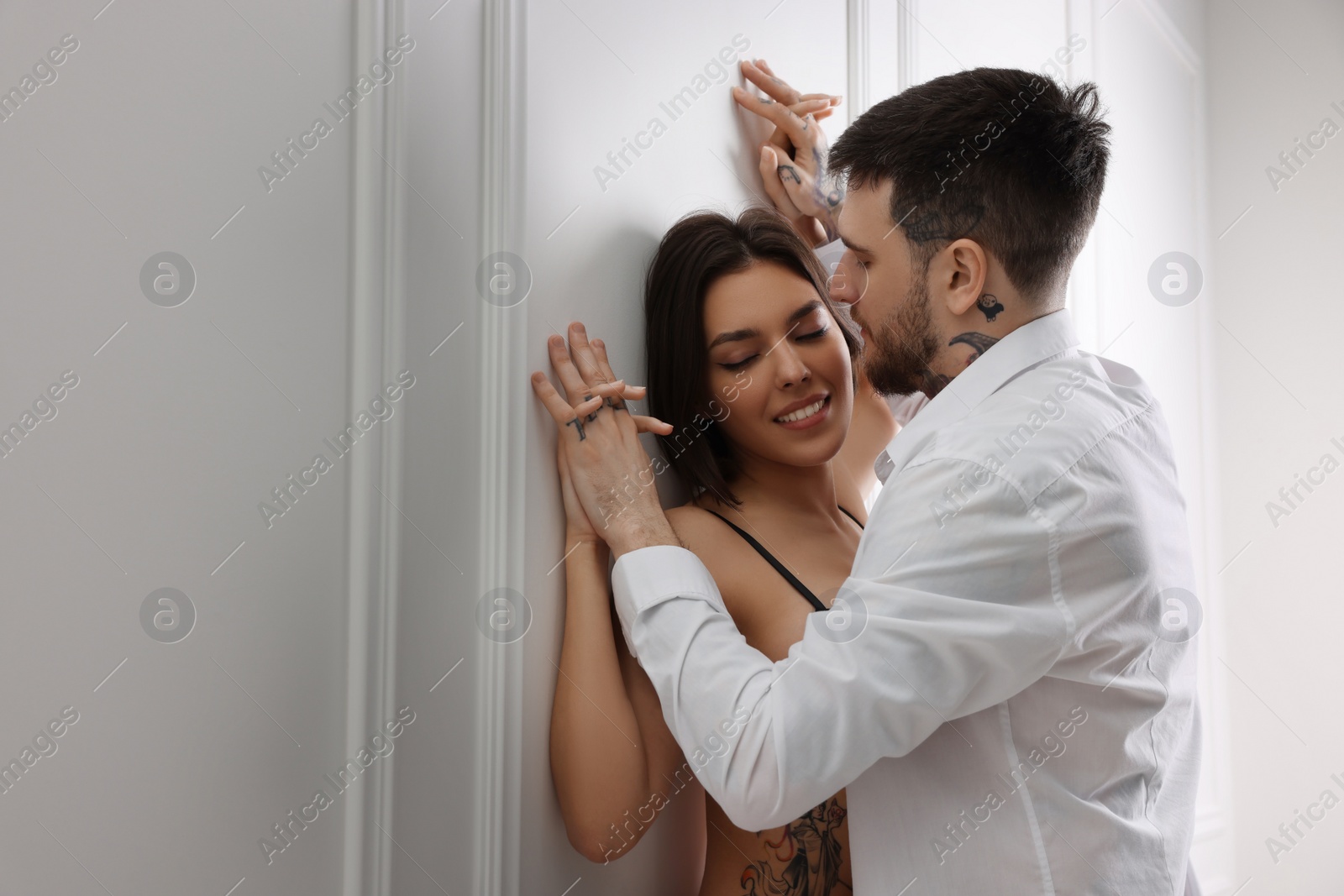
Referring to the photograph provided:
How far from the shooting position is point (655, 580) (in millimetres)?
1091

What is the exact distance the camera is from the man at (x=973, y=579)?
3.03 ft

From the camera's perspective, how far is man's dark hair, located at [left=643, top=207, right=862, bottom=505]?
132 cm

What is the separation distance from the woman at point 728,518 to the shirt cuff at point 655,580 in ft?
0.25

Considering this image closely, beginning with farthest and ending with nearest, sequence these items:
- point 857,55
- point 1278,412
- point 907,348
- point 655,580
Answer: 1. point 1278,412
2. point 857,55
3. point 907,348
4. point 655,580

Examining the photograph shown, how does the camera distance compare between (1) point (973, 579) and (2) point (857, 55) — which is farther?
(2) point (857, 55)

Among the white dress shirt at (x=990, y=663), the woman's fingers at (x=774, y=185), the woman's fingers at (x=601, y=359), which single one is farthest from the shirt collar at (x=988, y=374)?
the woman's fingers at (x=774, y=185)

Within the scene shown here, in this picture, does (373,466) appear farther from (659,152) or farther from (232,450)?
(659,152)

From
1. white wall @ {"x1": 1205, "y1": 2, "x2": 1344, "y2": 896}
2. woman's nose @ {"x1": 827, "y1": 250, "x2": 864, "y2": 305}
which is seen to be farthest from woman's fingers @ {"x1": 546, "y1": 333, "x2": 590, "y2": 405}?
white wall @ {"x1": 1205, "y1": 2, "x2": 1344, "y2": 896}

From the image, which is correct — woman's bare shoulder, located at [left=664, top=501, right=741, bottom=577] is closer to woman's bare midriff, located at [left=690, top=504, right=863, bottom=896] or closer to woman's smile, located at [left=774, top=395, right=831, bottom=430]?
woman's bare midriff, located at [left=690, top=504, right=863, bottom=896]

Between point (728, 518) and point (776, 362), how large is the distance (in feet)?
0.75

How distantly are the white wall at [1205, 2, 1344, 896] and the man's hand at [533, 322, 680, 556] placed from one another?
263cm

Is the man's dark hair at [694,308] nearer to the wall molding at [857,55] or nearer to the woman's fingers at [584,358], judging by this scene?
the woman's fingers at [584,358]

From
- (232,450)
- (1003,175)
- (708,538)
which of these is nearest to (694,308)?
(708,538)

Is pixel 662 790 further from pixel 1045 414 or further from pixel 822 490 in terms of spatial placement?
pixel 1045 414
